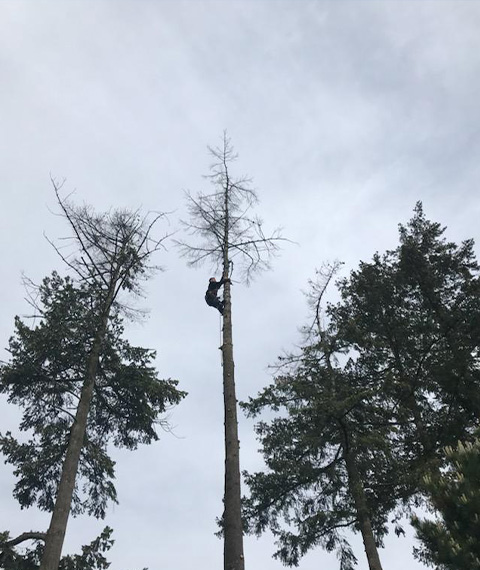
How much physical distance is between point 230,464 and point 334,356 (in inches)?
324

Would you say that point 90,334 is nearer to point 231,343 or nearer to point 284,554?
point 231,343

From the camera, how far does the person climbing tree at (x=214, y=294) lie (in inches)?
435

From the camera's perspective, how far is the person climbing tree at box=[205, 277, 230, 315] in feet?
36.3

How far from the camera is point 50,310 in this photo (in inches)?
513

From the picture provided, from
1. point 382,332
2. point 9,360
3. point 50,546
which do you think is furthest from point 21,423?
point 382,332

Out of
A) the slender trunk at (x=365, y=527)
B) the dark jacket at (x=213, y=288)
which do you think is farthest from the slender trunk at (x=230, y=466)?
the slender trunk at (x=365, y=527)

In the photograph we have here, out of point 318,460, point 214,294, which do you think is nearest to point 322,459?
point 318,460

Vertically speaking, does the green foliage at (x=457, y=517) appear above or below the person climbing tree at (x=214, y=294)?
below

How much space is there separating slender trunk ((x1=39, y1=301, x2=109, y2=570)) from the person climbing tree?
3830 mm

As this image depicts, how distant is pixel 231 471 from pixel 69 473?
500 cm

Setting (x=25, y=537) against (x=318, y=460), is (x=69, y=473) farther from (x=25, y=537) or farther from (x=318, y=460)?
(x=318, y=460)

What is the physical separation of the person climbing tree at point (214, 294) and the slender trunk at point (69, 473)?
151 inches

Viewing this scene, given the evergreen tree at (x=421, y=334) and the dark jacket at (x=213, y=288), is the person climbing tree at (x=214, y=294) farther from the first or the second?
the evergreen tree at (x=421, y=334)

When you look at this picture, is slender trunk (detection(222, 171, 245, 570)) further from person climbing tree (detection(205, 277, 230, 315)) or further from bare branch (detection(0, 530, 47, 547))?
bare branch (detection(0, 530, 47, 547))
